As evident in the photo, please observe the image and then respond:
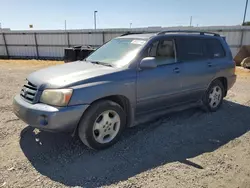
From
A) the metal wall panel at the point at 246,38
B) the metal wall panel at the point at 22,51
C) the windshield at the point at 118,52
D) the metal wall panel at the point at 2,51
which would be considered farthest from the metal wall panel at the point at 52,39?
the windshield at the point at 118,52

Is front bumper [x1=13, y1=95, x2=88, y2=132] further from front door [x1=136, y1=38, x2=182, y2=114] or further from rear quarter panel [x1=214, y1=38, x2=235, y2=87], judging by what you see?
rear quarter panel [x1=214, y1=38, x2=235, y2=87]

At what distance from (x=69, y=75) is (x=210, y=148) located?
2.51 metres

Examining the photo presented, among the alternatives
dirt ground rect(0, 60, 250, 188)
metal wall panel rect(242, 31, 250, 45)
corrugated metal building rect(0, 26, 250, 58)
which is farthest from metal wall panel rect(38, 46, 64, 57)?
dirt ground rect(0, 60, 250, 188)

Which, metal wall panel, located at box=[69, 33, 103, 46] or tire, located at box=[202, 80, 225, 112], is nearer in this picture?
tire, located at box=[202, 80, 225, 112]

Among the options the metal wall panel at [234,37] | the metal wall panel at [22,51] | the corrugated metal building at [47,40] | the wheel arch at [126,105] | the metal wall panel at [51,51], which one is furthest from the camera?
the metal wall panel at [22,51]

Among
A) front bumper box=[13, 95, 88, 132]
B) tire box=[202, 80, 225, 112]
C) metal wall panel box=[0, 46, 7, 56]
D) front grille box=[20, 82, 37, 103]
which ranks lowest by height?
metal wall panel box=[0, 46, 7, 56]

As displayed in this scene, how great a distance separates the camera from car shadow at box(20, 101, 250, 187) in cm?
293

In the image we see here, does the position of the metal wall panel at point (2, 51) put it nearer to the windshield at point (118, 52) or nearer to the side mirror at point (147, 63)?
the windshield at point (118, 52)

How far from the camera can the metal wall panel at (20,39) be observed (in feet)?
64.4

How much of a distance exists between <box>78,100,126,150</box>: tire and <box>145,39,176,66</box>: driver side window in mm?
1222

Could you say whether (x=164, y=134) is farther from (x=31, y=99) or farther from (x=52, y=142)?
(x=31, y=99)

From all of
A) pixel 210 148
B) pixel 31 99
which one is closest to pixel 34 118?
pixel 31 99

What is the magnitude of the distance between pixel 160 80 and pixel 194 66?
41.6 inches

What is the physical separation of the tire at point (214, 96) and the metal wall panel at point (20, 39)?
18.1 m
